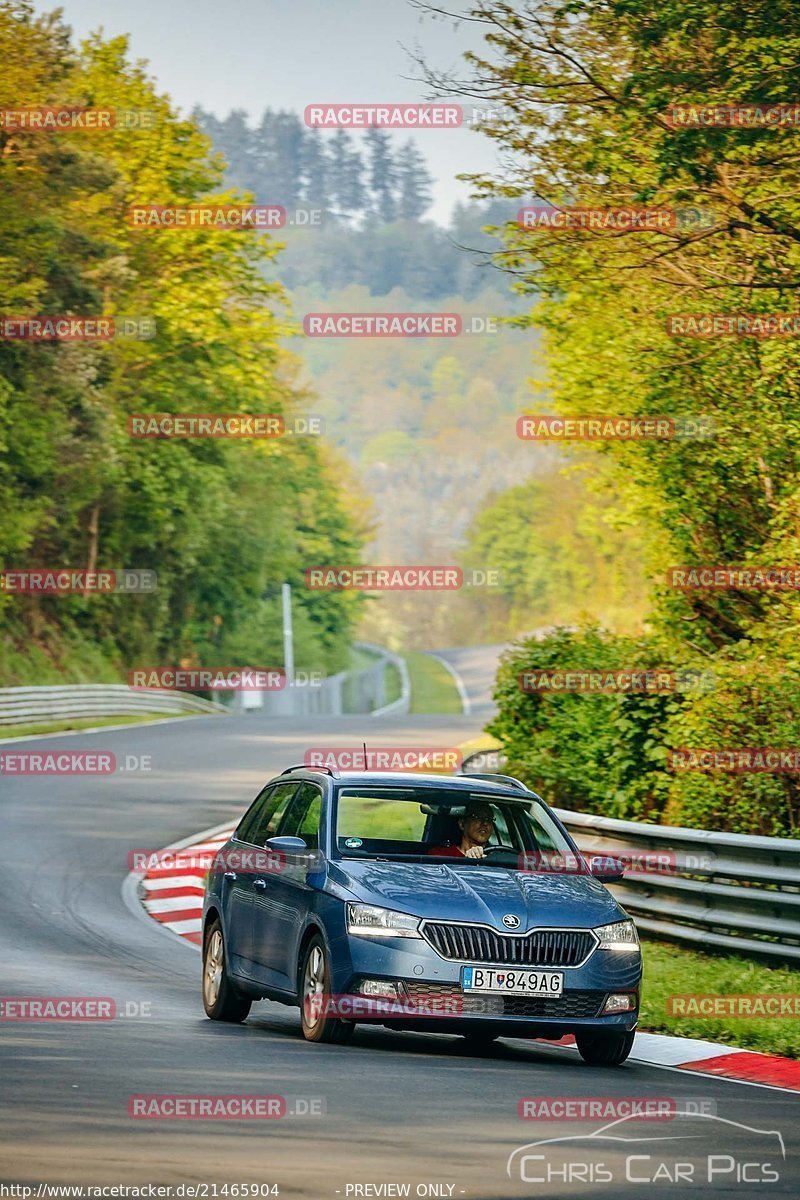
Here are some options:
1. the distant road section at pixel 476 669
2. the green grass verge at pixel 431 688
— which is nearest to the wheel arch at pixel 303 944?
the distant road section at pixel 476 669

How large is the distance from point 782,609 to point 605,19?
5922 mm

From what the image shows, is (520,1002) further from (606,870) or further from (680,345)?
(680,345)

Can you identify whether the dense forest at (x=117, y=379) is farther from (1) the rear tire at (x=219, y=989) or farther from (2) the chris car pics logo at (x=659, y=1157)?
(2) the chris car pics logo at (x=659, y=1157)

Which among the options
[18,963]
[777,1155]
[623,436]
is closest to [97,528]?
[623,436]

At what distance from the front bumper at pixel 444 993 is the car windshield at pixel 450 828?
93 cm

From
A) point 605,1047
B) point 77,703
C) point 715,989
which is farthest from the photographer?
point 77,703

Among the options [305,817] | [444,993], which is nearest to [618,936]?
[444,993]

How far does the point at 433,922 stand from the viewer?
34.9 ft

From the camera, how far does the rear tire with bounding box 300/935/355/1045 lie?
10.8 metres

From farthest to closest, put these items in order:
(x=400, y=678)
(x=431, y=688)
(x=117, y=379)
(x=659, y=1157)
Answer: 1. (x=400, y=678)
2. (x=431, y=688)
3. (x=117, y=379)
4. (x=659, y=1157)

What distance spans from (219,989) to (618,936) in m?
2.75

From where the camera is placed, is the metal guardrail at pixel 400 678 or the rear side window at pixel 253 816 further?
the metal guardrail at pixel 400 678

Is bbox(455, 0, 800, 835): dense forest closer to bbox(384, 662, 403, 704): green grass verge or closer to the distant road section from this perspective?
the distant road section

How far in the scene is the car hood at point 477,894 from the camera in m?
10.7
